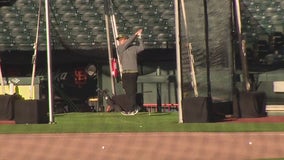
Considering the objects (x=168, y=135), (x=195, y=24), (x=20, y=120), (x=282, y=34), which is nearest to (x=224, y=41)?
(x=195, y=24)

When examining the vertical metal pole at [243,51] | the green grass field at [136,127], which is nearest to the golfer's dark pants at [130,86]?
the green grass field at [136,127]

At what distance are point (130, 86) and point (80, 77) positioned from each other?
7.95m

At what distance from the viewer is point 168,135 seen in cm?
1161

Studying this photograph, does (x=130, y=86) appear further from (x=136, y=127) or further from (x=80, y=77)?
(x=80, y=77)

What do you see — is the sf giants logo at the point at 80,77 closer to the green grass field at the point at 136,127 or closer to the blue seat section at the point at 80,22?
the blue seat section at the point at 80,22

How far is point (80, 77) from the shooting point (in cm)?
2495

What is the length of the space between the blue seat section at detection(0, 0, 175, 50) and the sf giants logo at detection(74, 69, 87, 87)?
0.81 metres

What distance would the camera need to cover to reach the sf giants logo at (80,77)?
2484 centimetres

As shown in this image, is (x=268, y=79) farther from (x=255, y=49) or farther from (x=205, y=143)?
(x=205, y=143)

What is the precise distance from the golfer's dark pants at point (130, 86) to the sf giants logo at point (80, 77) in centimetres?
740

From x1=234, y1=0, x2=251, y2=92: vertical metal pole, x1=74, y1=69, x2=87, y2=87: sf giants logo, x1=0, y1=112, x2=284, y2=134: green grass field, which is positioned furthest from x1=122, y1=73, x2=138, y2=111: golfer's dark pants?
x1=74, y1=69, x2=87, y2=87: sf giants logo

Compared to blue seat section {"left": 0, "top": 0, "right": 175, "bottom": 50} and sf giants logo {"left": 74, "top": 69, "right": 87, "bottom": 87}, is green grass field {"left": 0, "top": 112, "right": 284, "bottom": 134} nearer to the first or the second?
sf giants logo {"left": 74, "top": 69, "right": 87, "bottom": 87}

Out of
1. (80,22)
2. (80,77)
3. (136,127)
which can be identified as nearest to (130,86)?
(136,127)

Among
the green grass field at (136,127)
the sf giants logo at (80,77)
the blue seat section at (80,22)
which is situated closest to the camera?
the green grass field at (136,127)
